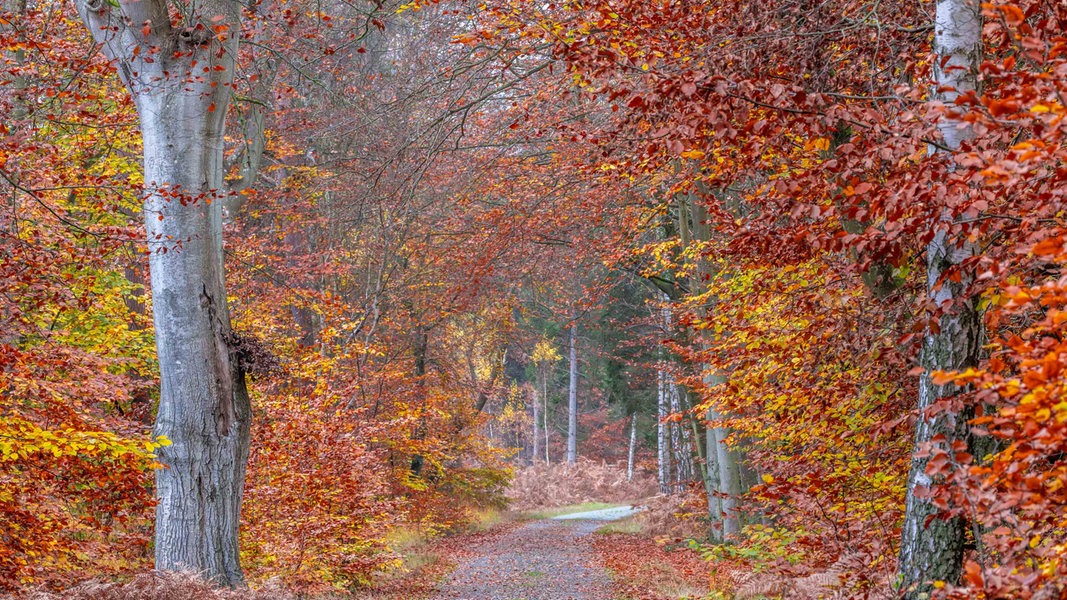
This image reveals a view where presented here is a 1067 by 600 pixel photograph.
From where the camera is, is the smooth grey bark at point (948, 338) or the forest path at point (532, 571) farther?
the forest path at point (532, 571)

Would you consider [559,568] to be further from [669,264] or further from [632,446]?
[632,446]

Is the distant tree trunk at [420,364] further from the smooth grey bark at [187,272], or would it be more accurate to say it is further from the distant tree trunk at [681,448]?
the smooth grey bark at [187,272]

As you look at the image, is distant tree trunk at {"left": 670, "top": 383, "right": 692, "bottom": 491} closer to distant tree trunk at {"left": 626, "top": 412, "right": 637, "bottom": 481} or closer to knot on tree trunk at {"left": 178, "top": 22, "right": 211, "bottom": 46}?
distant tree trunk at {"left": 626, "top": 412, "right": 637, "bottom": 481}

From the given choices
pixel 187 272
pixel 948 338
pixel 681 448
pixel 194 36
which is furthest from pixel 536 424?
pixel 948 338

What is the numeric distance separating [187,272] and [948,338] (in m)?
5.57

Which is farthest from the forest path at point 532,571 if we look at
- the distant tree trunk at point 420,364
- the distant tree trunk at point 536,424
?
the distant tree trunk at point 536,424

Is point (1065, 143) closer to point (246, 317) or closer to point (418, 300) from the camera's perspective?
point (246, 317)

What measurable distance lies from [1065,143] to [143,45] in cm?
646

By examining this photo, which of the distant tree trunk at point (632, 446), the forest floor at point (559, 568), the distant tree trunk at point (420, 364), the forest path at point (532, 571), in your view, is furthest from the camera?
the distant tree trunk at point (632, 446)

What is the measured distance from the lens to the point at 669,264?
13.8 m

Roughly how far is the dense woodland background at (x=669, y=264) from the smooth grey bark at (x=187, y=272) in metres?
0.02

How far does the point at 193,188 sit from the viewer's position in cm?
685

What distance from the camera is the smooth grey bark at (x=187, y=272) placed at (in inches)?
262

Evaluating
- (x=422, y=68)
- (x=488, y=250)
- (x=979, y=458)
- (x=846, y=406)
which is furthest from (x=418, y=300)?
(x=979, y=458)
